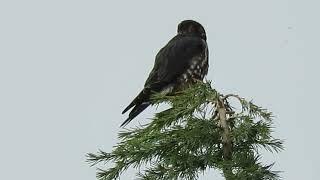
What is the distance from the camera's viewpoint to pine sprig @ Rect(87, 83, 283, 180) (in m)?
3.54

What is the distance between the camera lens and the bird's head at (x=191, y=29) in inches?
308

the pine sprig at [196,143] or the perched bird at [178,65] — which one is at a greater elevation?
the perched bird at [178,65]

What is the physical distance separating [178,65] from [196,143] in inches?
138

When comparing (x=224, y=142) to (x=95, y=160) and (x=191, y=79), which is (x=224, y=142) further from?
(x=191, y=79)

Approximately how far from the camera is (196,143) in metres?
3.71

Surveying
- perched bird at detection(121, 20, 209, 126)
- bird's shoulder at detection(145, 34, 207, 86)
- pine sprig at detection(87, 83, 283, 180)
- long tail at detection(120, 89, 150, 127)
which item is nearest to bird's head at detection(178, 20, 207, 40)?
perched bird at detection(121, 20, 209, 126)

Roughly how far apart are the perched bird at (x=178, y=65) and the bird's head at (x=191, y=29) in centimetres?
12

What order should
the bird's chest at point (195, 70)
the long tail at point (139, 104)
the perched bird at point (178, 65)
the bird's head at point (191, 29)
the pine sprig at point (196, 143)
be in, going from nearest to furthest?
the pine sprig at point (196, 143) < the long tail at point (139, 104) < the perched bird at point (178, 65) < the bird's chest at point (195, 70) < the bird's head at point (191, 29)

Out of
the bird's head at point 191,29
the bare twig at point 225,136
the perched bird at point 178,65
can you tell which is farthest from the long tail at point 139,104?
the bare twig at point 225,136

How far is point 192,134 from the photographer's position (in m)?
3.72

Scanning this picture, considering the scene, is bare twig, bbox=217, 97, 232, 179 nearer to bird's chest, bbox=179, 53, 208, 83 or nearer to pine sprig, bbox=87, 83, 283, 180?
pine sprig, bbox=87, 83, 283, 180

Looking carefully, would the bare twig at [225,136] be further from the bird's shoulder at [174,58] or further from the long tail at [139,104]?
the bird's shoulder at [174,58]

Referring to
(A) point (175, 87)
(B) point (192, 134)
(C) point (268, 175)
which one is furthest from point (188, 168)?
(A) point (175, 87)

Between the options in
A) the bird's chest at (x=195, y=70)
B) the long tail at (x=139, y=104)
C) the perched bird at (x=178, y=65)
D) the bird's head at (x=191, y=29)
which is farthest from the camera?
the bird's head at (x=191, y=29)
